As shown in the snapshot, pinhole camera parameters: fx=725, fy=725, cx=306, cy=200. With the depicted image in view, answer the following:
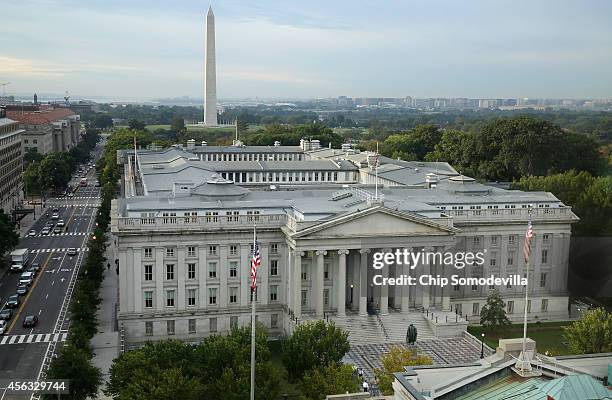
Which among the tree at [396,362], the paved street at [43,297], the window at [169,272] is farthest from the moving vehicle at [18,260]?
the tree at [396,362]

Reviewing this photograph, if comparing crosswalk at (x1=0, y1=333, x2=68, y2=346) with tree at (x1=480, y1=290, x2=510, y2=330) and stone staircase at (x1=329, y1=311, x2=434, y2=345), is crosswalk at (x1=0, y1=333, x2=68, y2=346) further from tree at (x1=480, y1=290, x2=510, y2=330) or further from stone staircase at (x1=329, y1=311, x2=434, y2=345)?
tree at (x1=480, y1=290, x2=510, y2=330)

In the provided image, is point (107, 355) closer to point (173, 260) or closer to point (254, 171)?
point (173, 260)

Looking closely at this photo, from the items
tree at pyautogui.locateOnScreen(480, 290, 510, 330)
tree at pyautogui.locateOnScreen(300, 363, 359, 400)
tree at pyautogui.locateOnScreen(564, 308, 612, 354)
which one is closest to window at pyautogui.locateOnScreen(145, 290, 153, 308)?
tree at pyautogui.locateOnScreen(300, 363, 359, 400)

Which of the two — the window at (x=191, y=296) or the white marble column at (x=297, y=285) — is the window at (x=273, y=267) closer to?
the white marble column at (x=297, y=285)

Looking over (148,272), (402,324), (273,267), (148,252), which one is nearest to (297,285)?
(273,267)

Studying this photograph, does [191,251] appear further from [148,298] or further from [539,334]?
[539,334]

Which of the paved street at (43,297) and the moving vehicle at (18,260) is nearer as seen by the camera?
the paved street at (43,297)
